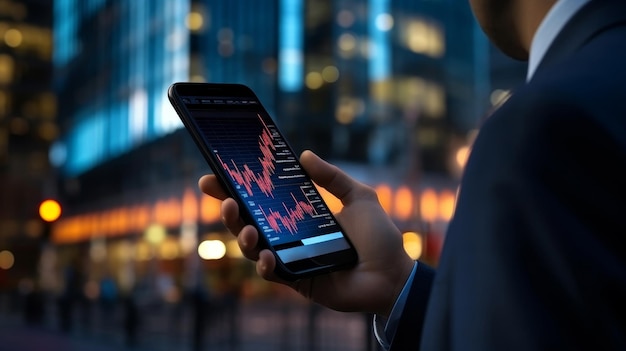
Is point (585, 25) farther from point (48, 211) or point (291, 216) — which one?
point (48, 211)

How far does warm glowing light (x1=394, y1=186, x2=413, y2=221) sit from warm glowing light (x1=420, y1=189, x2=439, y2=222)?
99 centimetres

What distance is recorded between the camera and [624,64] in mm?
1025

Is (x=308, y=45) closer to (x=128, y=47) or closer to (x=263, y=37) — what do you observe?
(x=263, y=37)

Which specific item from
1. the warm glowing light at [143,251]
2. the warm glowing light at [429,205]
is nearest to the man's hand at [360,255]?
the warm glowing light at [429,205]

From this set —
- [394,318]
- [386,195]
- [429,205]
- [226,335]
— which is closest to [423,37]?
[429,205]

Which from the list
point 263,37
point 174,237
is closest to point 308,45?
point 263,37

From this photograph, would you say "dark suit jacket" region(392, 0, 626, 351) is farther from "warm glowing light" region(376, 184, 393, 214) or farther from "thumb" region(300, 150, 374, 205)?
"warm glowing light" region(376, 184, 393, 214)

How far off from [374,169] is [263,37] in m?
10.7

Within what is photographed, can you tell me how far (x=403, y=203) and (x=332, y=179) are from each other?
54.2 m

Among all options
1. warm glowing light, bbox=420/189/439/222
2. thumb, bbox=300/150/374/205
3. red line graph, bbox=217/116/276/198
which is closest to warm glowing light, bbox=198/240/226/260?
warm glowing light, bbox=420/189/439/222

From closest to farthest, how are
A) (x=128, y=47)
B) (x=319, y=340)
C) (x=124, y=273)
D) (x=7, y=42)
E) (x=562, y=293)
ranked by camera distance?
1. (x=562, y=293)
2. (x=319, y=340)
3. (x=128, y=47)
4. (x=124, y=273)
5. (x=7, y=42)

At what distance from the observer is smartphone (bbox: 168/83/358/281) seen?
2.13 m

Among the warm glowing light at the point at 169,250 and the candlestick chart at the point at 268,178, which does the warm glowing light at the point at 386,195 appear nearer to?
the warm glowing light at the point at 169,250

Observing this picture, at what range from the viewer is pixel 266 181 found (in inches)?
89.3
